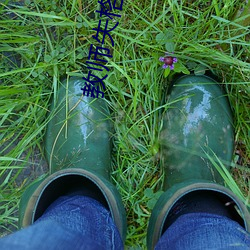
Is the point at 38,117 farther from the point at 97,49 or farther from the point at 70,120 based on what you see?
the point at 97,49

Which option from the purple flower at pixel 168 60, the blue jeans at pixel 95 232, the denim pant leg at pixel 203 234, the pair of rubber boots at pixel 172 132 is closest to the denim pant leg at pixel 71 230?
the blue jeans at pixel 95 232

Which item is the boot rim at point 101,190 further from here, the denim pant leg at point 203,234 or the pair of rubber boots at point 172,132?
the pair of rubber boots at point 172,132

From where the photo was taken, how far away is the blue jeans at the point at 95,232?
0.81m

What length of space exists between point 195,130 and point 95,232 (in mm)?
541

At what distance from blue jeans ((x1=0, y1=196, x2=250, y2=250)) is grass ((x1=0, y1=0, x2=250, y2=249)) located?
28 centimetres

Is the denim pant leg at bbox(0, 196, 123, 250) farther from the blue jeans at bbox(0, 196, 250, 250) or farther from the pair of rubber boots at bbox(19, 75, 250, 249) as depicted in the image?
the pair of rubber boots at bbox(19, 75, 250, 249)

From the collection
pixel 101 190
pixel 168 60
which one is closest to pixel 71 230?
pixel 101 190

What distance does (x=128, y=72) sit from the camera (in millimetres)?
1365

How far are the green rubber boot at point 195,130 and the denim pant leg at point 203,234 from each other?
0.28 m

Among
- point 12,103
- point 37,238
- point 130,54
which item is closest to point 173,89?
point 130,54

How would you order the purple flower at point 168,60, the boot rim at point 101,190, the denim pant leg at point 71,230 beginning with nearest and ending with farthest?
the denim pant leg at point 71,230
the boot rim at point 101,190
the purple flower at point 168,60

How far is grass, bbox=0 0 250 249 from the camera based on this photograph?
1332 millimetres

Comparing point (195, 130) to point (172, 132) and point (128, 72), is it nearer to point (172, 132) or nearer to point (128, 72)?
point (172, 132)

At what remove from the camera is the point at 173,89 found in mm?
1381
